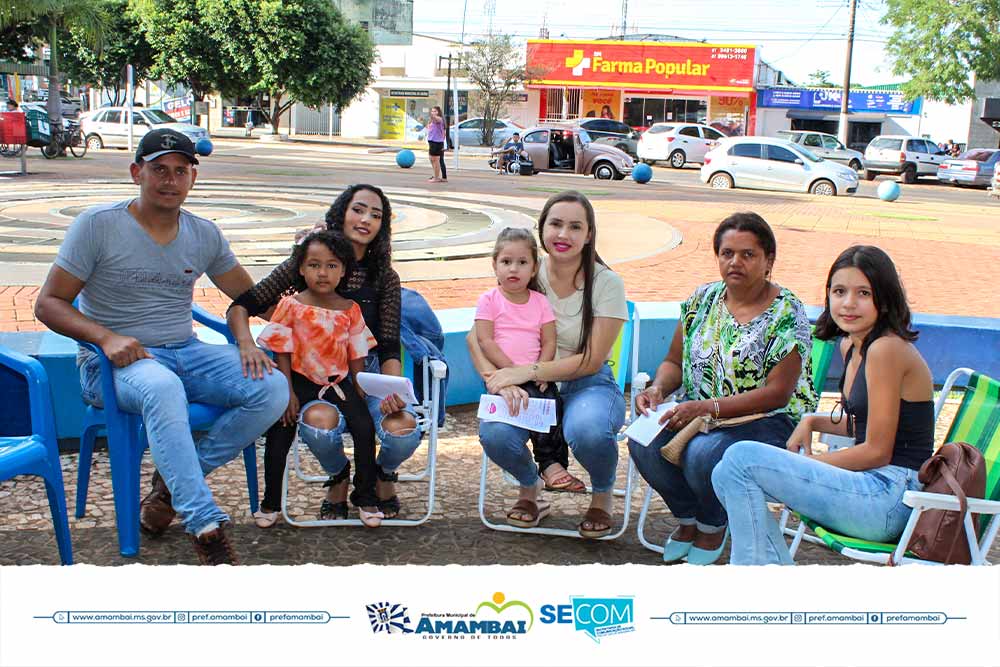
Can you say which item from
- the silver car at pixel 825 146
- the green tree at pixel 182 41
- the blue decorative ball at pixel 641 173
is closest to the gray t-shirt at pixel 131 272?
the blue decorative ball at pixel 641 173

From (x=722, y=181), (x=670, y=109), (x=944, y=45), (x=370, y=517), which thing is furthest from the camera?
(x=670, y=109)

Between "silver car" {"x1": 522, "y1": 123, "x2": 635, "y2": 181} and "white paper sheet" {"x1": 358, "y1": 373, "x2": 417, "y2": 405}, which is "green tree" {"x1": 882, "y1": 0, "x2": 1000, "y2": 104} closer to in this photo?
"silver car" {"x1": 522, "y1": 123, "x2": 635, "y2": 181}

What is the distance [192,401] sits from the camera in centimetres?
381

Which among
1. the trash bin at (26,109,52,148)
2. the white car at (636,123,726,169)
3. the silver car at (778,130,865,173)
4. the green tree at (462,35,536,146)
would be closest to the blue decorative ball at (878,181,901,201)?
the silver car at (778,130,865,173)

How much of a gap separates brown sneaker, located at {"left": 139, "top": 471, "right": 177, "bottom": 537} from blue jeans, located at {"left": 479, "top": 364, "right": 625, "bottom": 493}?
1.20m

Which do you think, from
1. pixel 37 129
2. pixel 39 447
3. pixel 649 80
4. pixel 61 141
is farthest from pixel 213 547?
pixel 649 80

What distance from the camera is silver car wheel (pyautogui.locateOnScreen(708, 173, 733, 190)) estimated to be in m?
25.1

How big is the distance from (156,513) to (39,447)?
2.26 ft

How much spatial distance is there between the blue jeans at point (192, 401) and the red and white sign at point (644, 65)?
45.3m

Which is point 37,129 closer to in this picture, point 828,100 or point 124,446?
point 124,446

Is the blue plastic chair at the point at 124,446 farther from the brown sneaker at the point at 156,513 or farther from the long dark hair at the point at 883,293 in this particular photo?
the long dark hair at the point at 883,293

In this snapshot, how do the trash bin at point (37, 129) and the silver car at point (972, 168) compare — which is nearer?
the trash bin at point (37, 129)

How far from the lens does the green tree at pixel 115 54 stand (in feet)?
136

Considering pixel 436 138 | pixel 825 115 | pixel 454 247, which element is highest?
pixel 825 115
